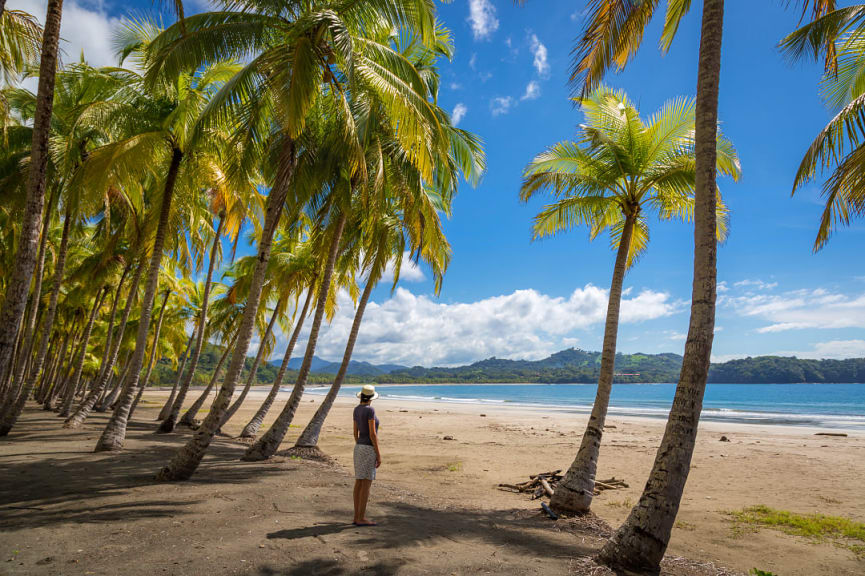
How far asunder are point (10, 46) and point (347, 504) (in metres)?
8.79

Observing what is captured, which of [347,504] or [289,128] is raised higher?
[289,128]

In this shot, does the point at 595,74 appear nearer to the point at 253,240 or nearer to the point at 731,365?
the point at 253,240

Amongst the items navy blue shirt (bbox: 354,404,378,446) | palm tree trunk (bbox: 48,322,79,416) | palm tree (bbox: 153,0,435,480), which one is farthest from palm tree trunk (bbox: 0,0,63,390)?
palm tree trunk (bbox: 48,322,79,416)

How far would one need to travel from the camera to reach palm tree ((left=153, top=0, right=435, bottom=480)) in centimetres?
700

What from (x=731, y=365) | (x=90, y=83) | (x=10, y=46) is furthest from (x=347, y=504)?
(x=731, y=365)

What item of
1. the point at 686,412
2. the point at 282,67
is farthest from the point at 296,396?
the point at 686,412

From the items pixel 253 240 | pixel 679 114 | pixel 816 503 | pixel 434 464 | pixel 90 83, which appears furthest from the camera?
pixel 253 240

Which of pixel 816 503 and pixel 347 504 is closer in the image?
pixel 347 504

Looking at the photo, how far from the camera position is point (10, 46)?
7.27m

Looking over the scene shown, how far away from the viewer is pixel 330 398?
38.4 ft

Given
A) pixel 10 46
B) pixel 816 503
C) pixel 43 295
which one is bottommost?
pixel 816 503

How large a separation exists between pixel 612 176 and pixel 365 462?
21.1ft

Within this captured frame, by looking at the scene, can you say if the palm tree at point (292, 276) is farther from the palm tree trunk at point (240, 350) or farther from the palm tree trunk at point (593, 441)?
the palm tree trunk at point (593, 441)

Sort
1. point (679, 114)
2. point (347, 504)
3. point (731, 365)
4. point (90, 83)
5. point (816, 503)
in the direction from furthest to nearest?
point (731, 365), point (90, 83), point (816, 503), point (679, 114), point (347, 504)
